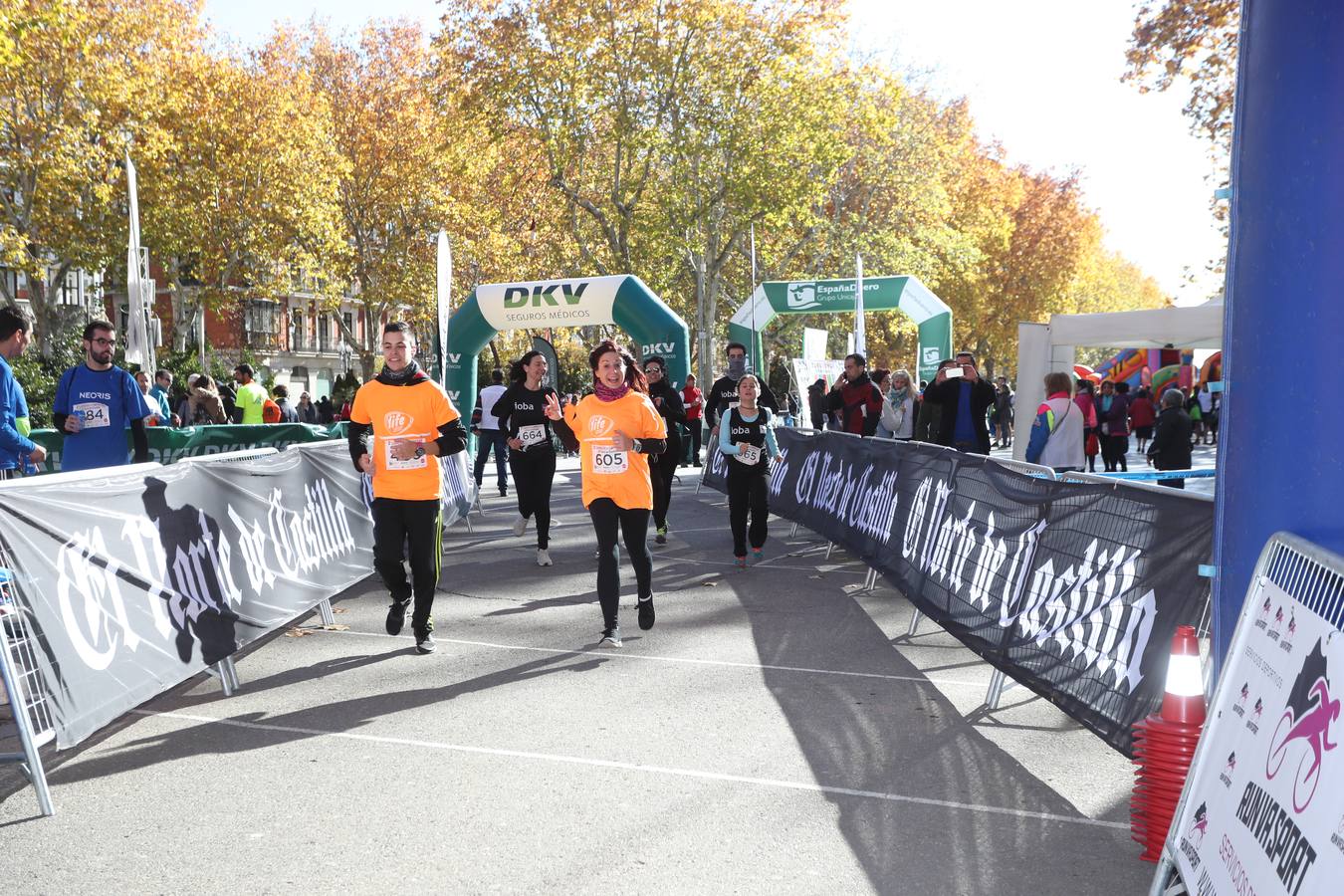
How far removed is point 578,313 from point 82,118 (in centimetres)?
1916

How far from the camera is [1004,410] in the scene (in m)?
35.0

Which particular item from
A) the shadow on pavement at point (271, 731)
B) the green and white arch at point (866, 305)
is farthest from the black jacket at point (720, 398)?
the green and white arch at point (866, 305)

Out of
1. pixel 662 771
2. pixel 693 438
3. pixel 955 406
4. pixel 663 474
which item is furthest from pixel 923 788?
pixel 693 438

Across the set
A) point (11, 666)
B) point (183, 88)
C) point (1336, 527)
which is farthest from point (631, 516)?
point (183, 88)

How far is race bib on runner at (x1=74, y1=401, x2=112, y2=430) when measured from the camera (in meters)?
8.77

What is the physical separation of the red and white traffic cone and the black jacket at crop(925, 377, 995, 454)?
30.0ft

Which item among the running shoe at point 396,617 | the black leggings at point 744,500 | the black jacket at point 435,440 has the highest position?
the black jacket at point 435,440

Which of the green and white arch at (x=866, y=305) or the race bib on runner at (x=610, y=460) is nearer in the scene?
the race bib on runner at (x=610, y=460)

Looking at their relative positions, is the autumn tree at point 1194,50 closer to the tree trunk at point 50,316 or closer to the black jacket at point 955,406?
the black jacket at point 955,406

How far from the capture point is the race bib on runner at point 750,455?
1114cm

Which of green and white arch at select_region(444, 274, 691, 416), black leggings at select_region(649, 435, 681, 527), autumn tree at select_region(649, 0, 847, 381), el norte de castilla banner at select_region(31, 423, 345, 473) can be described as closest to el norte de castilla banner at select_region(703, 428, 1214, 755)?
black leggings at select_region(649, 435, 681, 527)

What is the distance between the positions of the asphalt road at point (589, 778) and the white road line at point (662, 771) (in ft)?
0.05

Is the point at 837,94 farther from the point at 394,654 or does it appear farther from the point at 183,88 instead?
the point at 394,654

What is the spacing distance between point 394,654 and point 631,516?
167cm
